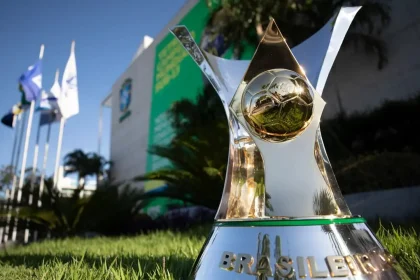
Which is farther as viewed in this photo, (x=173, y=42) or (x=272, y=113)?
(x=173, y=42)

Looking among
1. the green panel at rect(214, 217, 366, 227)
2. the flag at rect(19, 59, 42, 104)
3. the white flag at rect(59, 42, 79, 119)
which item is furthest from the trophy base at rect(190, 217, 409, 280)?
the flag at rect(19, 59, 42, 104)

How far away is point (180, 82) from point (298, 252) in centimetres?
1827

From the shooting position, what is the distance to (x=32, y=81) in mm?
11953

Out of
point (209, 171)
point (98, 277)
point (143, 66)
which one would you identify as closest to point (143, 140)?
point (143, 66)

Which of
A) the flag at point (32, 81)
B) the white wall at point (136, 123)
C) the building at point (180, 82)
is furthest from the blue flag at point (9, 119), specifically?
the white wall at point (136, 123)

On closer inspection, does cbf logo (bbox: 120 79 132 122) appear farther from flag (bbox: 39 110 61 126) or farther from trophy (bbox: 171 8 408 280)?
trophy (bbox: 171 8 408 280)

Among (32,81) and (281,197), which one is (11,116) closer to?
(32,81)

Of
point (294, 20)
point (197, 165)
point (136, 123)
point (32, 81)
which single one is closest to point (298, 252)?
point (197, 165)

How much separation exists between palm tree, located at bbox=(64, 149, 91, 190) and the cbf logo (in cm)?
843

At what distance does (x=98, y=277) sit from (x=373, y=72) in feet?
36.4

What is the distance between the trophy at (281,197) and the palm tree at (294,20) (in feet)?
31.8

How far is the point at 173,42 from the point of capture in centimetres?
2133

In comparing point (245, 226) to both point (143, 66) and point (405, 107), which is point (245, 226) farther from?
point (143, 66)

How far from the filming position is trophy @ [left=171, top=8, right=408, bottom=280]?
0.96 meters
